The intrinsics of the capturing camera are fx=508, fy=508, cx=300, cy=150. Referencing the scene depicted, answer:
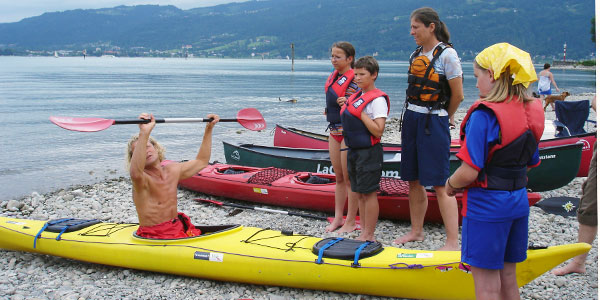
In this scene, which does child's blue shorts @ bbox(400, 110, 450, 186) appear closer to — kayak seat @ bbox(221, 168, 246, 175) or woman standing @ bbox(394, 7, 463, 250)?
woman standing @ bbox(394, 7, 463, 250)

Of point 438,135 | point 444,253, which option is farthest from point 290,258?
point 438,135

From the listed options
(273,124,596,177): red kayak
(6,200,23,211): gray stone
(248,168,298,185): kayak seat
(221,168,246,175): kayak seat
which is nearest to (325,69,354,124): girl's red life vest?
(248,168,298,185): kayak seat

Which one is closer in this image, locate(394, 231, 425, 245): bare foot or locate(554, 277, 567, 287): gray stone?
locate(554, 277, 567, 287): gray stone

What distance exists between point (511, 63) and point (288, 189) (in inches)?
173

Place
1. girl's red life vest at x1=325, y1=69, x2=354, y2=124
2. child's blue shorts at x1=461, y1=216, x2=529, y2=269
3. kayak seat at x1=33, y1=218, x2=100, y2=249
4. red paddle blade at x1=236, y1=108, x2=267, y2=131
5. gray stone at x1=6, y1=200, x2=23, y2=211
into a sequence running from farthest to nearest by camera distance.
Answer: gray stone at x1=6, y1=200, x2=23, y2=211 < red paddle blade at x1=236, y1=108, x2=267, y2=131 < girl's red life vest at x1=325, y1=69, x2=354, y2=124 < kayak seat at x1=33, y1=218, x2=100, y2=249 < child's blue shorts at x1=461, y1=216, x2=529, y2=269

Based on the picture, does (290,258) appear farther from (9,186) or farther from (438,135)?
(9,186)

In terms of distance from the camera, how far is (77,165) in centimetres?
1216

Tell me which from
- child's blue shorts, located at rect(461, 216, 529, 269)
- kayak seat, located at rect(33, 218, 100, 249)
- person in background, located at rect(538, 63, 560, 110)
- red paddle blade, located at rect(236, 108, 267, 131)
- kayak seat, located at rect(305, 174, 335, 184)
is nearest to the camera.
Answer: child's blue shorts, located at rect(461, 216, 529, 269)

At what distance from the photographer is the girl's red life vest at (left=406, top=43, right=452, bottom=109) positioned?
166 inches

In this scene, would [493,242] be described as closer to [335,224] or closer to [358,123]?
[358,123]

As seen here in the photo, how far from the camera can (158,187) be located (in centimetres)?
436

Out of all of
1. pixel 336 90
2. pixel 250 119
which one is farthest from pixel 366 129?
pixel 250 119

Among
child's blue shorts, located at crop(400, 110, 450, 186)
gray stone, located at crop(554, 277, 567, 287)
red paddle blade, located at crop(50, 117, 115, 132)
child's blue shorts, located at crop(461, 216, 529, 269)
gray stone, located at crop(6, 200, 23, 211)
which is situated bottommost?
gray stone, located at crop(6, 200, 23, 211)

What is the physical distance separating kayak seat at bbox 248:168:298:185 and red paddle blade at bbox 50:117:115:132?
2.75 meters
